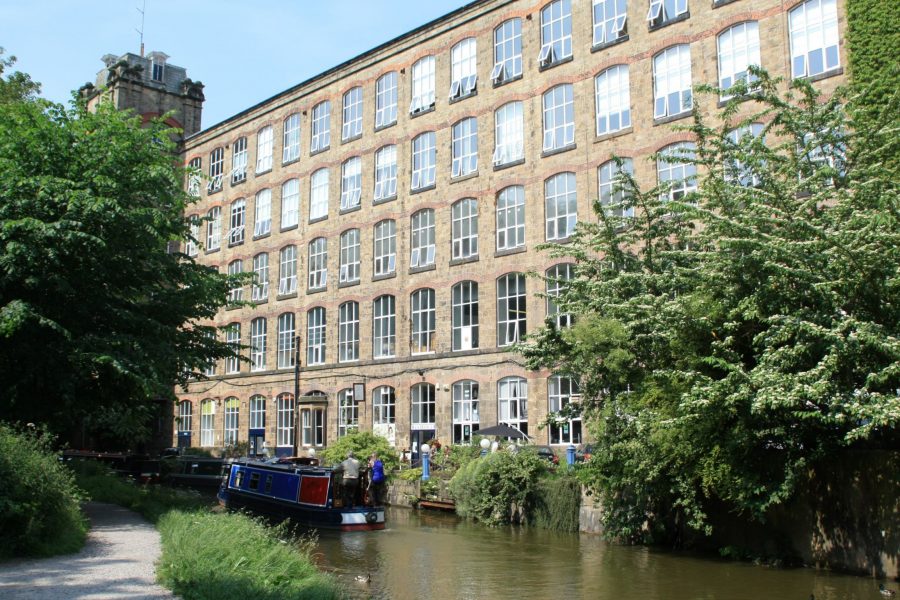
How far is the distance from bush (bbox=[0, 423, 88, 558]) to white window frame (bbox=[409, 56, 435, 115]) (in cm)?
2776

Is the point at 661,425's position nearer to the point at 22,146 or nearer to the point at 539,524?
the point at 539,524

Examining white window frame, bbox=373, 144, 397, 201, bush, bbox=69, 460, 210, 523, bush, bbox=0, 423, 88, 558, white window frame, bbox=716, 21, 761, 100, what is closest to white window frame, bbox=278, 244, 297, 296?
white window frame, bbox=373, 144, 397, 201

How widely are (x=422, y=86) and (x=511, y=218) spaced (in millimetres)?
8492

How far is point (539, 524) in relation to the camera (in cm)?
2380

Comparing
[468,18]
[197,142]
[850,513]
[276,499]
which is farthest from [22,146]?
[197,142]

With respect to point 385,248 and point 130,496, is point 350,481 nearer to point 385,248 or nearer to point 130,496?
point 130,496

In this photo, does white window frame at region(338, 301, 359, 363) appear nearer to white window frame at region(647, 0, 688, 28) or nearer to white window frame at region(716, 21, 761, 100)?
white window frame at region(647, 0, 688, 28)

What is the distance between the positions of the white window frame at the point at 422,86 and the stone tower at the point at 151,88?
23.0 metres

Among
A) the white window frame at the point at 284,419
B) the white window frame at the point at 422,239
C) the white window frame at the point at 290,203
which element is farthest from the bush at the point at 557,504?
the white window frame at the point at 290,203

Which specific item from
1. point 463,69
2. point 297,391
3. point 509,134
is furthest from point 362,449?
point 463,69

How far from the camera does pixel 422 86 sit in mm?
39875

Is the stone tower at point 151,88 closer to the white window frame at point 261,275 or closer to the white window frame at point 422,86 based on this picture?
the white window frame at point 261,275

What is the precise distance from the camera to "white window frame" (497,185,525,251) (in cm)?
3516

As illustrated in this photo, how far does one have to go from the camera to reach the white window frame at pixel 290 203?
45719 mm
